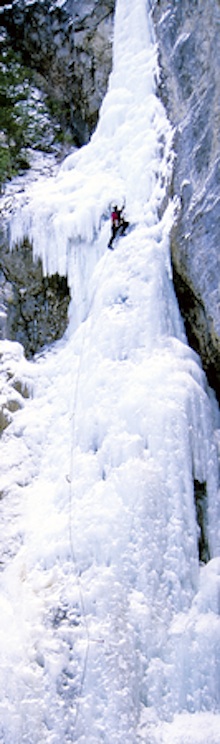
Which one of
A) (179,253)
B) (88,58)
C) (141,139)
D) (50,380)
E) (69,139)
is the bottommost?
(50,380)

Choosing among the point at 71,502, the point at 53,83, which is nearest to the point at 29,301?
the point at 71,502

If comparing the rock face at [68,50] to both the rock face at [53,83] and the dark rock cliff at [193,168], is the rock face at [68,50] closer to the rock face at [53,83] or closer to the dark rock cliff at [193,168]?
the rock face at [53,83]

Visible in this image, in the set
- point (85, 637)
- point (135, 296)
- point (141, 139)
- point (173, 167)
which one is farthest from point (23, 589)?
point (141, 139)

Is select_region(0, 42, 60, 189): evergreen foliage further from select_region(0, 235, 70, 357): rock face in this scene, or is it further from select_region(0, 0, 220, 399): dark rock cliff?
select_region(0, 0, 220, 399): dark rock cliff

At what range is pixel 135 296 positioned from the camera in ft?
22.9

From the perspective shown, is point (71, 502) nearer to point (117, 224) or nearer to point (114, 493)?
point (114, 493)

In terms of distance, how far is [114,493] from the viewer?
586 cm

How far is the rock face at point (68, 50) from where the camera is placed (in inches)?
403

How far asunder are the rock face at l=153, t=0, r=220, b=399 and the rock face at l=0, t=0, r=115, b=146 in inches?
124

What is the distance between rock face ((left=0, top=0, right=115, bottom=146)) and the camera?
1023cm

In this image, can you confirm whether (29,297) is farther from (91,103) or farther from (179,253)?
(91,103)

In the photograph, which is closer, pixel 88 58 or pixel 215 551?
pixel 215 551

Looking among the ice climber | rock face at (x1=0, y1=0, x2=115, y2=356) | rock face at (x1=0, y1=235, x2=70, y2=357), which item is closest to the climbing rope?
the ice climber

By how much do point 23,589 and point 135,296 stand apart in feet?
10.2
